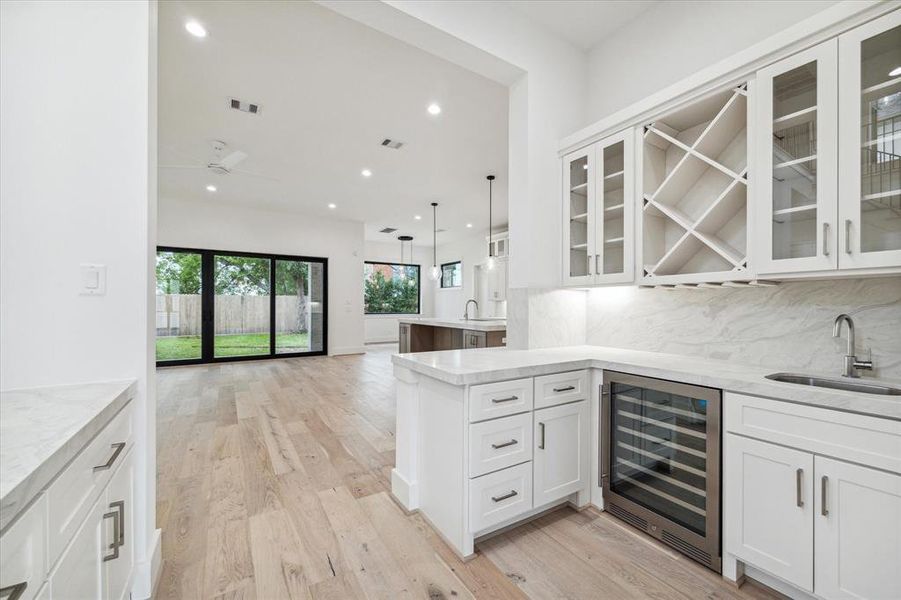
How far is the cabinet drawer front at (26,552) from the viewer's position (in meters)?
0.65

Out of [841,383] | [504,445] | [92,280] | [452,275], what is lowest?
[504,445]

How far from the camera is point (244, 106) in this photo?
363cm

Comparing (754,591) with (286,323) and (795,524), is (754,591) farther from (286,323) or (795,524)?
(286,323)

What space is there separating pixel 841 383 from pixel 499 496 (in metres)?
1.62

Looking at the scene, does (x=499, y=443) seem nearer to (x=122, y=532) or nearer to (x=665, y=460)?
(x=665, y=460)

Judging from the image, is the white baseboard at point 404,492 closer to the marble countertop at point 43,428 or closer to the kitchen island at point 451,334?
the marble countertop at point 43,428

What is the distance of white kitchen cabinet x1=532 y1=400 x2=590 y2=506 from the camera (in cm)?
199

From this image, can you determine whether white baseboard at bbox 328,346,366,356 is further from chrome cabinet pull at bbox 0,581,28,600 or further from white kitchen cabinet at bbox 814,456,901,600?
white kitchen cabinet at bbox 814,456,901,600

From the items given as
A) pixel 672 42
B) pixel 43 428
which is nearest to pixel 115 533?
pixel 43 428

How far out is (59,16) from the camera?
1.40 m

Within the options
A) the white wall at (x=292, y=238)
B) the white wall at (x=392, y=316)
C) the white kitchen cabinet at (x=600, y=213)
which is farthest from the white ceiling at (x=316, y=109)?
the white wall at (x=392, y=316)

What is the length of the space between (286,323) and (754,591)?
787 centimetres

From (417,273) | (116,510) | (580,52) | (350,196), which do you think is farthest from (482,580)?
(417,273)

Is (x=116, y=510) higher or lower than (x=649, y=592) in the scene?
higher
